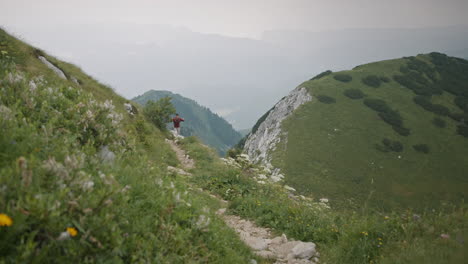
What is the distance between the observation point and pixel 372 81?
79.6 m

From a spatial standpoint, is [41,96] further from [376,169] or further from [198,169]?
[376,169]

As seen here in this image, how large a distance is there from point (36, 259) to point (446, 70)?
11880 centimetres

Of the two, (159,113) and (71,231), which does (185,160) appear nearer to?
(159,113)

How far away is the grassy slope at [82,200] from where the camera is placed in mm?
2367

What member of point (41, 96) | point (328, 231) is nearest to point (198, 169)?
point (328, 231)

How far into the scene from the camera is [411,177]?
168 feet

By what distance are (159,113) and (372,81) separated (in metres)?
76.9

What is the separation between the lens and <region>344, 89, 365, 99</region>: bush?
72.2 m

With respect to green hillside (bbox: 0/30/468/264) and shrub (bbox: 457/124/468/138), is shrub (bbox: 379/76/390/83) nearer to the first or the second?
shrub (bbox: 457/124/468/138)

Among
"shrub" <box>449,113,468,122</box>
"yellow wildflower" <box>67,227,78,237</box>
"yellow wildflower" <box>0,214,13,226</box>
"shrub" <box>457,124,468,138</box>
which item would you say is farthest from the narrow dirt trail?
"shrub" <box>449,113,468,122</box>

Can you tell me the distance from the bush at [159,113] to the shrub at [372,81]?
74489 mm

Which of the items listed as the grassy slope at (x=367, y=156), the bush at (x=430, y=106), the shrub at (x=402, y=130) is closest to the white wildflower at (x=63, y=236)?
the grassy slope at (x=367, y=156)

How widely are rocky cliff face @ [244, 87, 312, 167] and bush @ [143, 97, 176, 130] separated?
118 feet

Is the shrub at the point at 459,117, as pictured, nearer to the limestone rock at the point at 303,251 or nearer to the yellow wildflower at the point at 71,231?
the limestone rock at the point at 303,251
